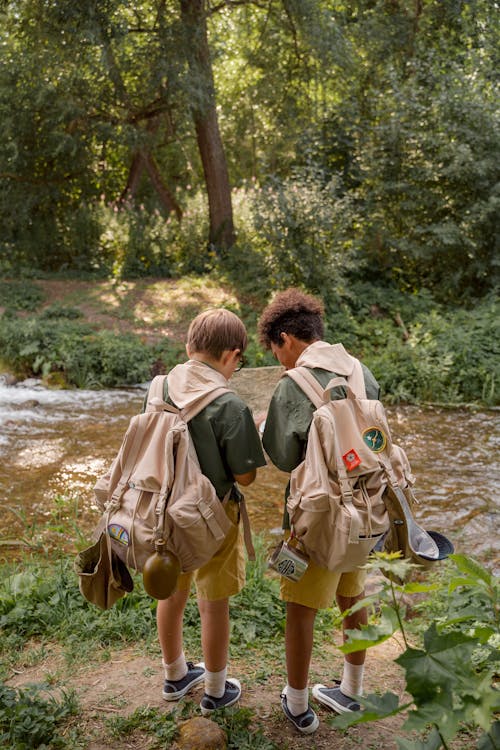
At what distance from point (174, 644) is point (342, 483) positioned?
110cm

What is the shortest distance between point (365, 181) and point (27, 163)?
7.48 metres

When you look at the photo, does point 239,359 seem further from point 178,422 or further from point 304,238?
point 304,238

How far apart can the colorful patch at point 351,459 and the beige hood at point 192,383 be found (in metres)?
0.52

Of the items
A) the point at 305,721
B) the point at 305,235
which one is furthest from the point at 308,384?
the point at 305,235

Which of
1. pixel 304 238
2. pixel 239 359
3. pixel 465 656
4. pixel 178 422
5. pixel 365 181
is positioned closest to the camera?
pixel 465 656

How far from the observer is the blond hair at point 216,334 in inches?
102

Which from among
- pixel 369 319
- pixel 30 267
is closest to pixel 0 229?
pixel 30 267

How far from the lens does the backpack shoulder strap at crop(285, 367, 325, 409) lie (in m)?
2.40

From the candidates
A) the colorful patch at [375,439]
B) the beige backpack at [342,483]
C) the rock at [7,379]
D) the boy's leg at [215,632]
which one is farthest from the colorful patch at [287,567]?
the rock at [7,379]

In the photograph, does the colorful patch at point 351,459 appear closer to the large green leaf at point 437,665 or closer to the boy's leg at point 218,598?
the boy's leg at point 218,598

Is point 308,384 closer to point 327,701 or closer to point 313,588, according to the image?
point 313,588

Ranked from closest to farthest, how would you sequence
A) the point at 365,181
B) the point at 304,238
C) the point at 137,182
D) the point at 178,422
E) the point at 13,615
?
the point at 178,422 → the point at 13,615 → the point at 304,238 → the point at 365,181 → the point at 137,182

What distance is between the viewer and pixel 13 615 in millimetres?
3404

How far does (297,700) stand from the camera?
2.62 meters
